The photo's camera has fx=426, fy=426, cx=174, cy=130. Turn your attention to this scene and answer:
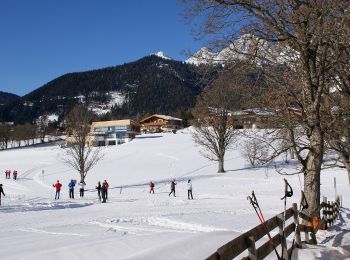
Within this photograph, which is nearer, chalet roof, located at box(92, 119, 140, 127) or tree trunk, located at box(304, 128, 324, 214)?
tree trunk, located at box(304, 128, 324, 214)

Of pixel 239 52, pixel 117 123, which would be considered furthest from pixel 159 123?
pixel 239 52

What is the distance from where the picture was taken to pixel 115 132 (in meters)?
129

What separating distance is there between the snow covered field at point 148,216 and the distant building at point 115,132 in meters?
63.5

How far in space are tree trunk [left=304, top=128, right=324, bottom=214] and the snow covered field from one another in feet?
3.80

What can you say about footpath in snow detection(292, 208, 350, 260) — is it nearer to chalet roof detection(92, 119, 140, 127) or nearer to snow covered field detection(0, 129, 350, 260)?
snow covered field detection(0, 129, 350, 260)

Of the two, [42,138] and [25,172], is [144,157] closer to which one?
[25,172]

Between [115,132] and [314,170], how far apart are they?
121 m

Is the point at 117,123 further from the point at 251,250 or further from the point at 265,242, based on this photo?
the point at 251,250

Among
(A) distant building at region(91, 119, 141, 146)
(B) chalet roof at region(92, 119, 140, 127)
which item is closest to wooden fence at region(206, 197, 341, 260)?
(A) distant building at region(91, 119, 141, 146)

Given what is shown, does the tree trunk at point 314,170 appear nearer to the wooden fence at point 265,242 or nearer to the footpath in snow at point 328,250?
the wooden fence at point 265,242

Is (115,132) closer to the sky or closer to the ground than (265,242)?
closer to the sky

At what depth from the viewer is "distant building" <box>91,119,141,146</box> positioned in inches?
4833

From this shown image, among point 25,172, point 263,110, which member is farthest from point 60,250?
point 25,172

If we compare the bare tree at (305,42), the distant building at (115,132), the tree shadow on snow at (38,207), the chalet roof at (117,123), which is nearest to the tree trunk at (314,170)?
the bare tree at (305,42)
